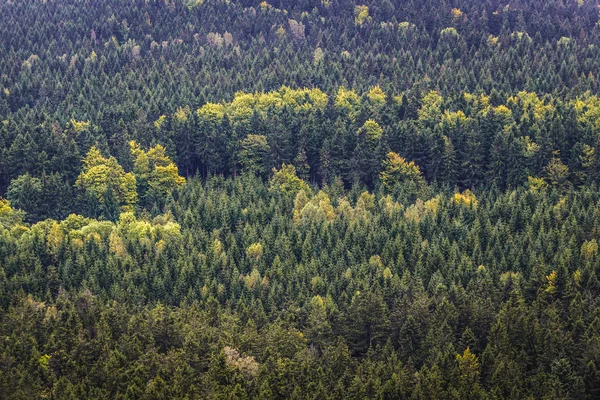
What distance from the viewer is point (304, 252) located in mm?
144125

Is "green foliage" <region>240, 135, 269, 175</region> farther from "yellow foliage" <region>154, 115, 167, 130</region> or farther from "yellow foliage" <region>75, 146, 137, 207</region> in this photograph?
"yellow foliage" <region>75, 146, 137, 207</region>

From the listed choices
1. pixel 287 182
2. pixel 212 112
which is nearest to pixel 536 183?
pixel 287 182

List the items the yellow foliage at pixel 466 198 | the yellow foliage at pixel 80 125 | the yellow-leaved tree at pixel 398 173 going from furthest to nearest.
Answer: the yellow foliage at pixel 80 125
the yellow-leaved tree at pixel 398 173
the yellow foliage at pixel 466 198

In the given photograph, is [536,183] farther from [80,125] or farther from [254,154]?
[80,125]

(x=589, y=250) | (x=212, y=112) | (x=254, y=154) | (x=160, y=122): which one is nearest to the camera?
(x=589, y=250)

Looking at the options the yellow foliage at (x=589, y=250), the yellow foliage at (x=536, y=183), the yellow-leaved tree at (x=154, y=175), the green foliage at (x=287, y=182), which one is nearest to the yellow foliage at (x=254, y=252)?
the green foliage at (x=287, y=182)

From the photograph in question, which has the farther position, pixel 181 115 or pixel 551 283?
pixel 181 115

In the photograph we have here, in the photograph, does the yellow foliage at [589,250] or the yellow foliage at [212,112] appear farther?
the yellow foliage at [212,112]

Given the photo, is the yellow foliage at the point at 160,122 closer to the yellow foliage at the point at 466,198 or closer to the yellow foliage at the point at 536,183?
the yellow foliage at the point at 466,198

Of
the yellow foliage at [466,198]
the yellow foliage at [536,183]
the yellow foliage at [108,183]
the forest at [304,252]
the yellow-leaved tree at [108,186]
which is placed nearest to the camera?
the forest at [304,252]

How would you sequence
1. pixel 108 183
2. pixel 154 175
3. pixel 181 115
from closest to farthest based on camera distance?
1. pixel 108 183
2. pixel 154 175
3. pixel 181 115

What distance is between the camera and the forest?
112 meters

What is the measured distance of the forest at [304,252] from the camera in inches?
4409

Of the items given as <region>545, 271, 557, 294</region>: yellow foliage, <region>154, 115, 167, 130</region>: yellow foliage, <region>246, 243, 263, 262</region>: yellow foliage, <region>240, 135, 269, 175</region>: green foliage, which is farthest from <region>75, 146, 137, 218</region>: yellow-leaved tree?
<region>545, 271, 557, 294</region>: yellow foliage
